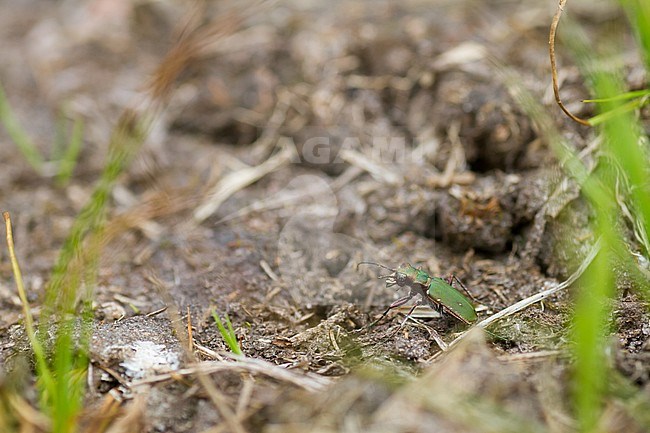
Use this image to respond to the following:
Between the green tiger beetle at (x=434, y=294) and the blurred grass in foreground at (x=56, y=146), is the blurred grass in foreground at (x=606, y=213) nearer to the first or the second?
the green tiger beetle at (x=434, y=294)

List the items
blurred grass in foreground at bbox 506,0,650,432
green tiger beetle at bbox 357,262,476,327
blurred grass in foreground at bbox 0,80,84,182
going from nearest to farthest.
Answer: blurred grass in foreground at bbox 506,0,650,432 → green tiger beetle at bbox 357,262,476,327 → blurred grass in foreground at bbox 0,80,84,182

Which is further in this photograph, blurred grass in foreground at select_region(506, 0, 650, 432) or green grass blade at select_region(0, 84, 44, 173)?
green grass blade at select_region(0, 84, 44, 173)

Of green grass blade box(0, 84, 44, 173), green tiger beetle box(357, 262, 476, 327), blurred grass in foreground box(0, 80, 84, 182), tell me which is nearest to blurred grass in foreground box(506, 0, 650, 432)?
green tiger beetle box(357, 262, 476, 327)

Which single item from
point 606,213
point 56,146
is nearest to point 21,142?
point 56,146

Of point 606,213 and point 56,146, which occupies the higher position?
point 606,213

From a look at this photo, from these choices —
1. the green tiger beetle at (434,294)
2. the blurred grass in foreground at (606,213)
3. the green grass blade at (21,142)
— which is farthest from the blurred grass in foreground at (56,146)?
the blurred grass in foreground at (606,213)

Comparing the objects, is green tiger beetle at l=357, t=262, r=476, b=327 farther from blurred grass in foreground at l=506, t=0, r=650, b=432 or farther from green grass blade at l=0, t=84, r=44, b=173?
green grass blade at l=0, t=84, r=44, b=173

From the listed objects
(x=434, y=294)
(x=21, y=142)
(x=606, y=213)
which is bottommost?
(x=434, y=294)

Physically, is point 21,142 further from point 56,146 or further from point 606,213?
point 606,213
